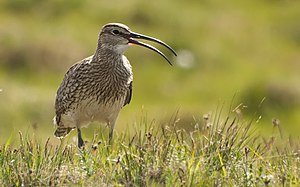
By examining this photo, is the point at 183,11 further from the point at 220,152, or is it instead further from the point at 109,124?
the point at 220,152

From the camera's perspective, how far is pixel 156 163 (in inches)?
324

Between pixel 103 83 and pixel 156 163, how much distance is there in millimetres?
3350

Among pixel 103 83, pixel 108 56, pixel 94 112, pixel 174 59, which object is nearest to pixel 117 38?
pixel 108 56

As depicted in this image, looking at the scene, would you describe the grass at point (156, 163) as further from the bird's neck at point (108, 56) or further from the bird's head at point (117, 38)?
the bird's neck at point (108, 56)

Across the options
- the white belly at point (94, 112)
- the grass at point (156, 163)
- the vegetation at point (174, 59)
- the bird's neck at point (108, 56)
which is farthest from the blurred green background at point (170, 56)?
the grass at point (156, 163)

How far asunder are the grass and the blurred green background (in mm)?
9667

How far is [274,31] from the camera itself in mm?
26531

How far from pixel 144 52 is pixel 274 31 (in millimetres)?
4422

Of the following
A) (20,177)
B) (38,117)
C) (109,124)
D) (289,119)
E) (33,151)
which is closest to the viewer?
(20,177)

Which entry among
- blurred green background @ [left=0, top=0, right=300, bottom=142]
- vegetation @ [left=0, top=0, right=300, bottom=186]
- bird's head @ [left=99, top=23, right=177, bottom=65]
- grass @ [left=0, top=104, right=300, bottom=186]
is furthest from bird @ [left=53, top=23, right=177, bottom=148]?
blurred green background @ [left=0, top=0, right=300, bottom=142]

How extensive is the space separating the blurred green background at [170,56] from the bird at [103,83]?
652cm

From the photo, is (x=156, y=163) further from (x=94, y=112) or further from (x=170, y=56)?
(x=170, y=56)

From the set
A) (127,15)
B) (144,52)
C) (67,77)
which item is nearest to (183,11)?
(127,15)

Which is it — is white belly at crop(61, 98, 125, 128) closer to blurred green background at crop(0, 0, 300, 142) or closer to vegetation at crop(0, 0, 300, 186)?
vegetation at crop(0, 0, 300, 186)
